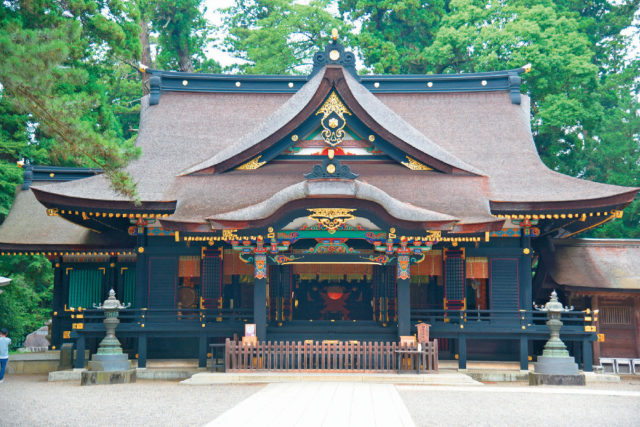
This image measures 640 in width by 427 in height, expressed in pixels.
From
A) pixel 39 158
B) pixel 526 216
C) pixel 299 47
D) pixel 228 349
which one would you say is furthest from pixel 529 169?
pixel 299 47

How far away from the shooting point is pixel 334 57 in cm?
2188

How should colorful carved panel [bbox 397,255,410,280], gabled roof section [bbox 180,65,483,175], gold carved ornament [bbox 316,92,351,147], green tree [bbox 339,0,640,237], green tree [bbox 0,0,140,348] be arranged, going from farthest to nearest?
green tree [bbox 339,0,640,237] → gold carved ornament [bbox 316,92,351,147] → gabled roof section [bbox 180,65,483,175] → colorful carved panel [bbox 397,255,410,280] → green tree [bbox 0,0,140,348]

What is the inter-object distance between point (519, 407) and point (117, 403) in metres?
7.37

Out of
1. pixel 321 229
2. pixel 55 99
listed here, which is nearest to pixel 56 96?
pixel 55 99

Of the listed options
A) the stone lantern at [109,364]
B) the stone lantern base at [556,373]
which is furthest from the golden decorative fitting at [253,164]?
the stone lantern base at [556,373]

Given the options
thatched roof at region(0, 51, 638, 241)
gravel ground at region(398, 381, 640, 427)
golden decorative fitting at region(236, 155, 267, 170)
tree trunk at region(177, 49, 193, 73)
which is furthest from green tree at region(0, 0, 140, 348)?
gravel ground at region(398, 381, 640, 427)

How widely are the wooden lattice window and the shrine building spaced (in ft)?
2.67

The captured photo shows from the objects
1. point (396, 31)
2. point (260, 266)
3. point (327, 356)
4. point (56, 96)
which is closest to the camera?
point (56, 96)

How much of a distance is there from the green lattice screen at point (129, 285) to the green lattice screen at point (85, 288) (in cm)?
78

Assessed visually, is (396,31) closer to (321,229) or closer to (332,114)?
(332,114)

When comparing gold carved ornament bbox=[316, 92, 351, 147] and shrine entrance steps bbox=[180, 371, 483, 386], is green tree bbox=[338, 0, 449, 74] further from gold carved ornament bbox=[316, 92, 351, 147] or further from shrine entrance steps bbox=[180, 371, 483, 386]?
shrine entrance steps bbox=[180, 371, 483, 386]

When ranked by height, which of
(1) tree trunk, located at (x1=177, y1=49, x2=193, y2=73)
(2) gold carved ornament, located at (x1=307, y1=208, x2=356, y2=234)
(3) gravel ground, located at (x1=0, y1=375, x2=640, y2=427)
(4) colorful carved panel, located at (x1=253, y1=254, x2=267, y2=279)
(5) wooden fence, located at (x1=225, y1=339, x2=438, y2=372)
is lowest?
(3) gravel ground, located at (x1=0, y1=375, x2=640, y2=427)

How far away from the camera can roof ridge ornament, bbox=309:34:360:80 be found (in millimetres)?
21875

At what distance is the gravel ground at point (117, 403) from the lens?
1132 cm
